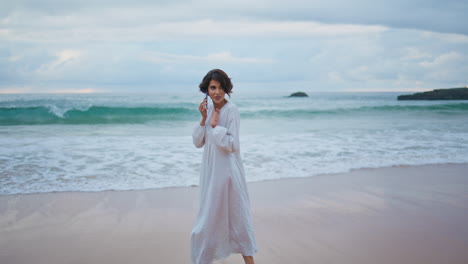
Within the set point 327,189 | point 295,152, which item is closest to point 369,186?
point 327,189

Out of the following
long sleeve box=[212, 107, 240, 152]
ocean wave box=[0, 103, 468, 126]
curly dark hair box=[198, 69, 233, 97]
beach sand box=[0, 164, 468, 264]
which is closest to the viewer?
long sleeve box=[212, 107, 240, 152]

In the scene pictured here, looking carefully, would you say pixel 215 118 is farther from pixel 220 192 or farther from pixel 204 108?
pixel 220 192

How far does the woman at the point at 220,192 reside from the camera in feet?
8.86

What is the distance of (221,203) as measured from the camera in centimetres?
272

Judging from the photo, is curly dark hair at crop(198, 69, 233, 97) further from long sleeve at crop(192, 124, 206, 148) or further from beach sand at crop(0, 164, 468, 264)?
beach sand at crop(0, 164, 468, 264)

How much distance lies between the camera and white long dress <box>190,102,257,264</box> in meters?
2.71

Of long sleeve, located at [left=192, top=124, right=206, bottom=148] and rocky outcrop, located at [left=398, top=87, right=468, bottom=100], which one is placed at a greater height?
rocky outcrop, located at [left=398, top=87, right=468, bottom=100]

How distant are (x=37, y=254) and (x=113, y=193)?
196cm

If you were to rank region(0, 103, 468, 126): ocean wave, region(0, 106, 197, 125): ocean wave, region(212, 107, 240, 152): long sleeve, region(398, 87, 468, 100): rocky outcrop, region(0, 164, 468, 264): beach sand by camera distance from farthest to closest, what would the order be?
region(398, 87, 468, 100): rocky outcrop, region(0, 103, 468, 126): ocean wave, region(0, 106, 197, 125): ocean wave, region(0, 164, 468, 264): beach sand, region(212, 107, 240, 152): long sleeve

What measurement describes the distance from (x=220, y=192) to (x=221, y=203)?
9cm

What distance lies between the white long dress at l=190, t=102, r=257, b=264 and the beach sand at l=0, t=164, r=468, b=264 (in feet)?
1.94

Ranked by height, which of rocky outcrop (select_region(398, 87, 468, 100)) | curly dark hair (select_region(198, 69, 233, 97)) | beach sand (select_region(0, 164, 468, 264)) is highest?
rocky outcrop (select_region(398, 87, 468, 100))

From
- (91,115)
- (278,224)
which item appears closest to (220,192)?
(278,224)

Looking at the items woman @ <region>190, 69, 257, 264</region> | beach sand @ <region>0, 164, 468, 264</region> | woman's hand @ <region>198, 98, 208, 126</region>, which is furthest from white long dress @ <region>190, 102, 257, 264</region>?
beach sand @ <region>0, 164, 468, 264</region>
